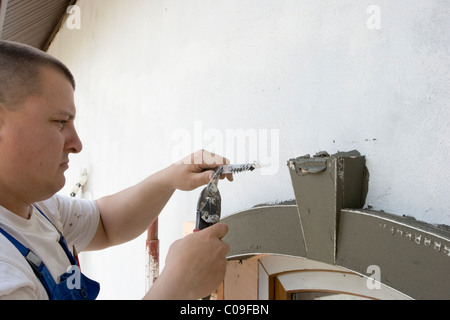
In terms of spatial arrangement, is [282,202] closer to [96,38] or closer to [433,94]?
[433,94]

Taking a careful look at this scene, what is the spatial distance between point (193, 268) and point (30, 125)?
48cm

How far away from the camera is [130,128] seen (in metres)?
1.97

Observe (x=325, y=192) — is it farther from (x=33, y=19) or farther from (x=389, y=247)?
(x=33, y=19)

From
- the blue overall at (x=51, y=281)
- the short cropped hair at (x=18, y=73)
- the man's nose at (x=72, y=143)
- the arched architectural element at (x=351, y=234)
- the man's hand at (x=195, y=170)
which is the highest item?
the short cropped hair at (x=18, y=73)

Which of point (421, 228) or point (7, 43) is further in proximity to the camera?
point (7, 43)

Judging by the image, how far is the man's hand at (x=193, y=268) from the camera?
73cm

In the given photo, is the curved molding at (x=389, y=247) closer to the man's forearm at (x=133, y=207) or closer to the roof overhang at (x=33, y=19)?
the man's forearm at (x=133, y=207)

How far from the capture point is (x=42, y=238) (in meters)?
0.91

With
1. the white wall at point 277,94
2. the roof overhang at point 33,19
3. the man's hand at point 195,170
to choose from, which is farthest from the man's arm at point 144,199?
the roof overhang at point 33,19

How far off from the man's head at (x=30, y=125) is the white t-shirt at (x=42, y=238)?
72mm

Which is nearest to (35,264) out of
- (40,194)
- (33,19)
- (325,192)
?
(40,194)

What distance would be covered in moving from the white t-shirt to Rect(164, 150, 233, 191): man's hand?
Result: 321 millimetres
